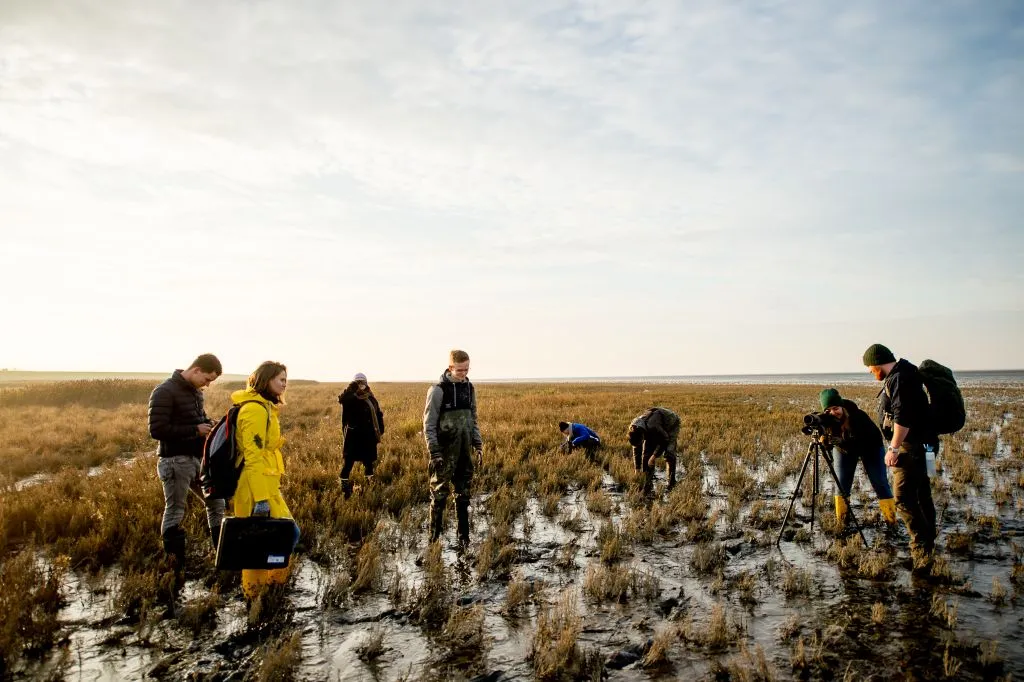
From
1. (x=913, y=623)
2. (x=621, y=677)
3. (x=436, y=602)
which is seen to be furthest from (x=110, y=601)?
(x=913, y=623)

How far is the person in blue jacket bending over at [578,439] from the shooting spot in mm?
12383

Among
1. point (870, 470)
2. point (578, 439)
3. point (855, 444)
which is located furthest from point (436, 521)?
point (578, 439)

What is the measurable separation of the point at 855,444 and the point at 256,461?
23.0 ft

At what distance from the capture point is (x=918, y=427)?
18.3 feet

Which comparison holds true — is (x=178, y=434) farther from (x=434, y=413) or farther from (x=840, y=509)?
(x=840, y=509)

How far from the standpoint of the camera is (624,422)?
1916cm

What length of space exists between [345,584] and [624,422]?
15.0 m

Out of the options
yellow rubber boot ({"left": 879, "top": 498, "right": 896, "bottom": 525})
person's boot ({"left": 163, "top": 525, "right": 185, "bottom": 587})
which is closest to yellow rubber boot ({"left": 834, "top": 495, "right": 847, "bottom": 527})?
yellow rubber boot ({"left": 879, "top": 498, "right": 896, "bottom": 525})

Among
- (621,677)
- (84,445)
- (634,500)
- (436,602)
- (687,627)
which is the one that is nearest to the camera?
(621,677)

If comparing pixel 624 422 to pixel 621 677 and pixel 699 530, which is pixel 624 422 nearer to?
pixel 699 530

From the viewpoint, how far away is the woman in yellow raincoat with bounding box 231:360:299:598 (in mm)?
4633

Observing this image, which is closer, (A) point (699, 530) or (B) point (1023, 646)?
(B) point (1023, 646)

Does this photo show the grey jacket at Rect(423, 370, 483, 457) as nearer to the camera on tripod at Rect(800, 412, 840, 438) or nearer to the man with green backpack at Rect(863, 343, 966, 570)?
the camera on tripod at Rect(800, 412, 840, 438)

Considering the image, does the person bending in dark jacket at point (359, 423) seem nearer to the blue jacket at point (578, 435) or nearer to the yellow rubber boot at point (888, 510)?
the blue jacket at point (578, 435)
